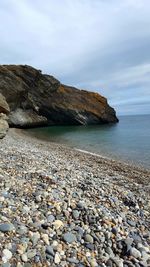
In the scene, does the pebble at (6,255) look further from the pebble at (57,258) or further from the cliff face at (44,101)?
the cliff face at (44,101)

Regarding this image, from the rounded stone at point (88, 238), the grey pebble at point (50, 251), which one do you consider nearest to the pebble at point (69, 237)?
the rounded stone at point (88, 238)

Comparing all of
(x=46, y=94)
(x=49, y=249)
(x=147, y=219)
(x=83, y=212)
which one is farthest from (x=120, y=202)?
(x=46, y=94)

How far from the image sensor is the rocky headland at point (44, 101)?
Answer: 62969 mm

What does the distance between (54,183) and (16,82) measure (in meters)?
55.3

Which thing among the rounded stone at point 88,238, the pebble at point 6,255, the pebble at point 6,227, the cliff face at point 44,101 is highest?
the cliff face at point 44,101

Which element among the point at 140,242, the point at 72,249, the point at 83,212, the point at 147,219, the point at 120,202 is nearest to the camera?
the point at 72,249

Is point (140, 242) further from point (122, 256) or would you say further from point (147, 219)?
point (147, 219)

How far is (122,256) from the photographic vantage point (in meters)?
6.37

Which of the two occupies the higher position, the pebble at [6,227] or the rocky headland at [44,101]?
the rocky headland at [44,101]

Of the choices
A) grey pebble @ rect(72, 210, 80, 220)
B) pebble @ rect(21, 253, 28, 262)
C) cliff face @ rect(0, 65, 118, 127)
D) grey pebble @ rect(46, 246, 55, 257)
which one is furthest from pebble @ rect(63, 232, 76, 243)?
cliff face @ rect(0, 65, 118, 127)

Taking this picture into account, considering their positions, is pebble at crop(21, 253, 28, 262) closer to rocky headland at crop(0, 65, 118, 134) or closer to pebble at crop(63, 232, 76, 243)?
pebble at crop(63, 232, 76, 243)

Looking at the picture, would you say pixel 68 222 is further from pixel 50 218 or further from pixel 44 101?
pixel 44 101

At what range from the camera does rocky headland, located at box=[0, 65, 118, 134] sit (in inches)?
2479

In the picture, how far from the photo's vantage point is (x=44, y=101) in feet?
251
